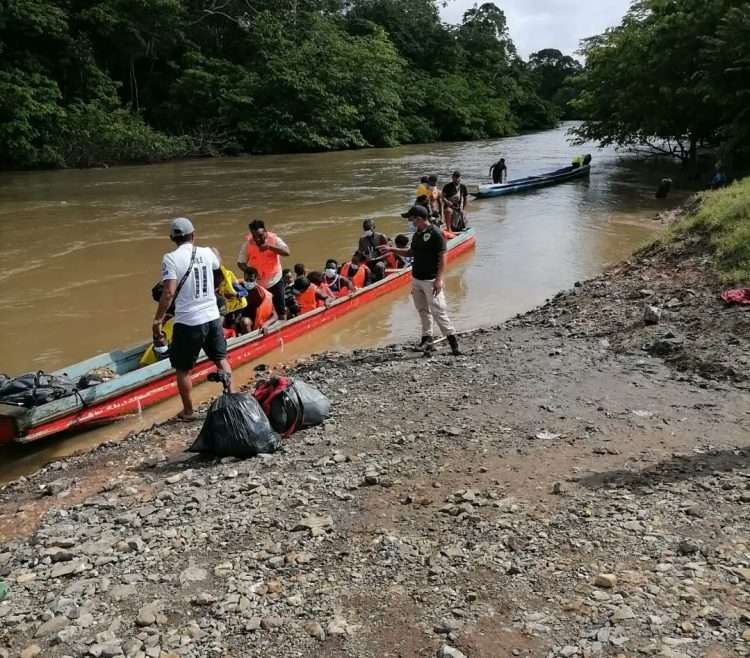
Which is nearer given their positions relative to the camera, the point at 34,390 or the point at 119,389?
the point at 34,390

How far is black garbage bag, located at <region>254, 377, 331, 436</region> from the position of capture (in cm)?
629

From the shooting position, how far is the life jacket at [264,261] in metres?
9.48

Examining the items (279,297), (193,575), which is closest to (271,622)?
(193,575)

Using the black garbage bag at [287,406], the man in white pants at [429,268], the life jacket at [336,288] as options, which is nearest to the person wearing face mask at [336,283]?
the life jacket at [336,288]

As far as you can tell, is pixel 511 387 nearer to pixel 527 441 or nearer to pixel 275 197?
pixel 527 441

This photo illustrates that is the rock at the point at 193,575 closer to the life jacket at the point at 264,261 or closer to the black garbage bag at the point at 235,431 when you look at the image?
the black garbage bag at the point at 235,431

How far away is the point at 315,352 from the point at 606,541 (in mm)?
6806

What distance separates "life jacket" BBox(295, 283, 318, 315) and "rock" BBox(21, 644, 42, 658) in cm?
768

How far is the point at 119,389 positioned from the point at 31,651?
14.7 feet

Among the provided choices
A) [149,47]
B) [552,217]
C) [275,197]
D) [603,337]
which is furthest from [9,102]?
[603,337]

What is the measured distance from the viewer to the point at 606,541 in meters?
4.16

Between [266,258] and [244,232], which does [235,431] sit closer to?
[266,258]

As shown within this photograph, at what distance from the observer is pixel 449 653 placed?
3.36 metres

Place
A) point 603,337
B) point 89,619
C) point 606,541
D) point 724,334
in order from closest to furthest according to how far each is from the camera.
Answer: point 89,619 → point 606,541 → point 724,334 → point 603,337
